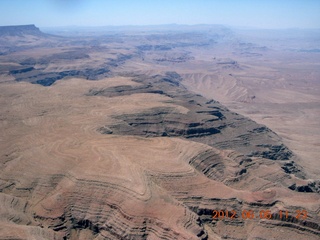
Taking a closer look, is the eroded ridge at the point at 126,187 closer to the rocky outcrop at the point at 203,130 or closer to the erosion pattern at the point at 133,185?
the erosion pattern at the point at 133,185

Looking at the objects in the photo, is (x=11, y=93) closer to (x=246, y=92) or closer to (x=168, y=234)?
(x=168, y=234)

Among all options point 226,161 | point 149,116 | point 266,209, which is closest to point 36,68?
point 149,116

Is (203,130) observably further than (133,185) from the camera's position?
Yes
